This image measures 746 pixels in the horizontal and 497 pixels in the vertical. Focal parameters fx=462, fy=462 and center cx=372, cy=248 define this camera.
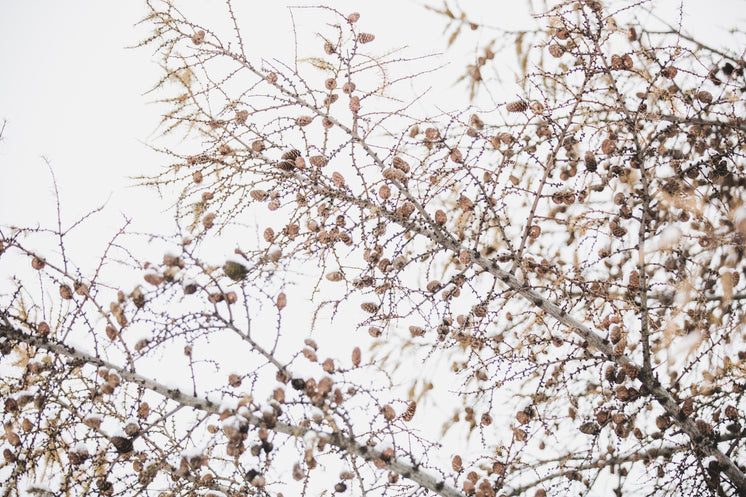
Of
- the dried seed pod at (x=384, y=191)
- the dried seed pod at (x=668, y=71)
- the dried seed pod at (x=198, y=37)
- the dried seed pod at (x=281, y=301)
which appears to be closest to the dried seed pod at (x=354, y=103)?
the dried seed pod at (x=384, y=191)

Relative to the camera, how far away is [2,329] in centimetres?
202

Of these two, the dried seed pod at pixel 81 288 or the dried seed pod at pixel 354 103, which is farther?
the dried seed pod at pixel 354 103

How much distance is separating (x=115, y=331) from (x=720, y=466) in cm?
308

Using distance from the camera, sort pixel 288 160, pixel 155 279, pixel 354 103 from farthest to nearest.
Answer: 1. pixel 288 160
2. pixel 354 103
3. pixel 155 279

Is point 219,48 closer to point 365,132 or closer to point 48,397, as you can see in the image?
point 365,132

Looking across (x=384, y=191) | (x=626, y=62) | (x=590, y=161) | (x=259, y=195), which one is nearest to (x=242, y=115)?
(x=259, y=195)

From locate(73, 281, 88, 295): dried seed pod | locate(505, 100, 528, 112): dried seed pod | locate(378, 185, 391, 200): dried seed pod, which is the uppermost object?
locate(505, 100, 528, 112): dried seed pod

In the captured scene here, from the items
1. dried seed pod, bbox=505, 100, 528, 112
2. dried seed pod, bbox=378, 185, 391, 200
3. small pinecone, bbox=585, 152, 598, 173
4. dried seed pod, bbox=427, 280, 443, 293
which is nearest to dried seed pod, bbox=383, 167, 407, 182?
dried seed pod, bbox=378, 185, 391, 200

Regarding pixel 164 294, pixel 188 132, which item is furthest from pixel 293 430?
pixel 188 132

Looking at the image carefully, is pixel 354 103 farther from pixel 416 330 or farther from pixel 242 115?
pixel 416 330

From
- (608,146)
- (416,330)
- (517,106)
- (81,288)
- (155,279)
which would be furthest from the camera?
(416,330)

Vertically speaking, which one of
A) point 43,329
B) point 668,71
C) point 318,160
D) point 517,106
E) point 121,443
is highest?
point 668,71

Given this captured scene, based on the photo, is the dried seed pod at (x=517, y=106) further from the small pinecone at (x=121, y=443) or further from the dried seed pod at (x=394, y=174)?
the small pinecone at (x=121, y=443)

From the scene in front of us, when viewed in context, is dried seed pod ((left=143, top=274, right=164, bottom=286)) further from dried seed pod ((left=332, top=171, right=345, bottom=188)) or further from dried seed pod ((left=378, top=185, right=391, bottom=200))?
dried seed pod ((left=378, top=185, right=391, bottom=200))
